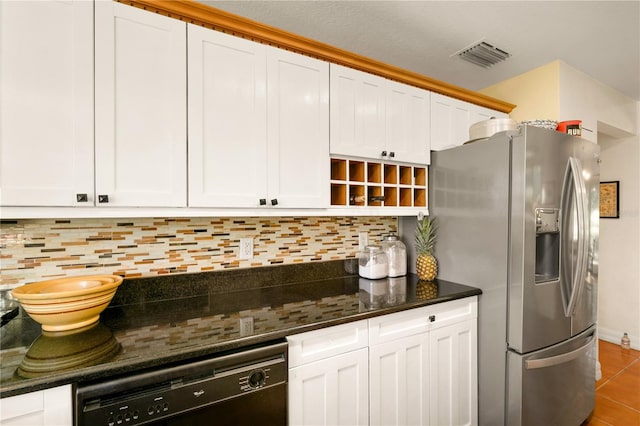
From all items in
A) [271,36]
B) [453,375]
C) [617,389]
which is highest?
[271,36]

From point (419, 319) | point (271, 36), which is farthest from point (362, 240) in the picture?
point (271, 36)

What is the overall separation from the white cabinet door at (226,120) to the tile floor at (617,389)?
2800mm

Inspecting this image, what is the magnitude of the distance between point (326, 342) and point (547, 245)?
142 centimetres

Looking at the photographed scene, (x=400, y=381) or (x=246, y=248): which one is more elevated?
(x=246, y=248)

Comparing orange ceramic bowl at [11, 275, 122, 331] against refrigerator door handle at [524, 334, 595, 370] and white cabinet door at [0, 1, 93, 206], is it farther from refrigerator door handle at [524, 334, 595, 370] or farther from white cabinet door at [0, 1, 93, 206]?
refrigerator door handle at [524, 334, 595, 370]

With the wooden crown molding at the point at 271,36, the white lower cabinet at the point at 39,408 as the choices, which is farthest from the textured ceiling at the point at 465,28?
the white lower cabinet at the point at 39,408

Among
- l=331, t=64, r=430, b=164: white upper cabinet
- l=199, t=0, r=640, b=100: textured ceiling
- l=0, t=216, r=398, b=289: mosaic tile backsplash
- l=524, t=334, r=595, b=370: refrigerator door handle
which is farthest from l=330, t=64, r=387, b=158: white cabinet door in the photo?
l=524, t=334, r=595, b=370: refrigerator door handle

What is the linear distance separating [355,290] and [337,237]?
468 mm

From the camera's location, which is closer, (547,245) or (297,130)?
(297,130)

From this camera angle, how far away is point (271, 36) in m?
1.52

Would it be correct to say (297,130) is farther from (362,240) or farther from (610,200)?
(610,200)

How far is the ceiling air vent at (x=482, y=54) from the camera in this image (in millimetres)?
2094

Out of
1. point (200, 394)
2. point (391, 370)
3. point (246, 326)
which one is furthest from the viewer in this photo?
point (391, 370)

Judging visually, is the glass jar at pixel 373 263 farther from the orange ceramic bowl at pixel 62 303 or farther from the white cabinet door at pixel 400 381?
the orange ceramic bowl at pixel 62 303
